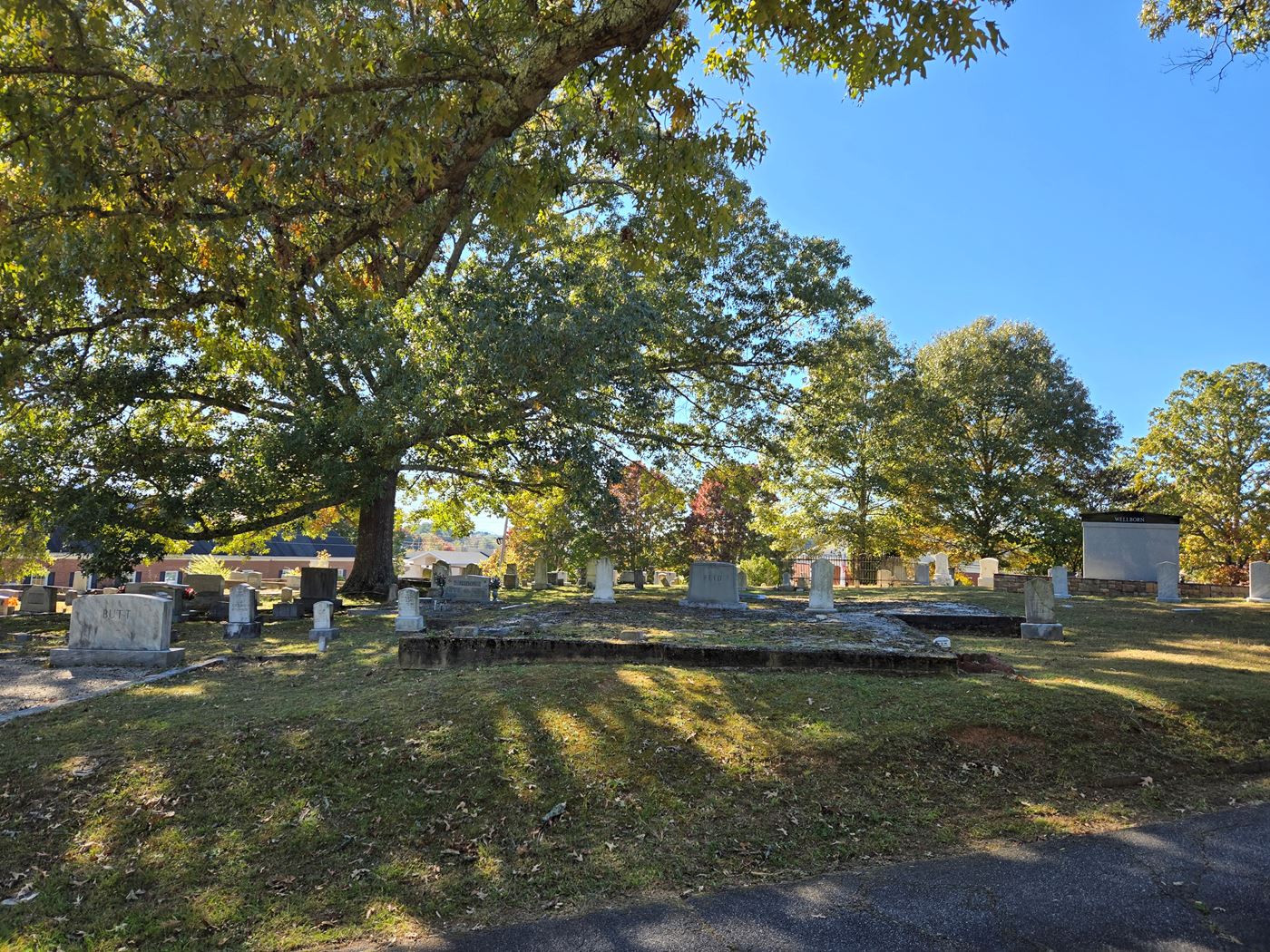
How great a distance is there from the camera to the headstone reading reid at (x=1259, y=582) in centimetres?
1788

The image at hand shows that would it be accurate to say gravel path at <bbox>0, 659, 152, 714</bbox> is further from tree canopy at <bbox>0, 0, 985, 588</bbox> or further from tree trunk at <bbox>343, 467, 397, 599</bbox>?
tree trunk at <bbox>343, 467, 397, 599</bbox>

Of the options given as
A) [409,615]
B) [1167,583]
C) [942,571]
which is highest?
[1167,583]

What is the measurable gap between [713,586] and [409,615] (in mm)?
6148

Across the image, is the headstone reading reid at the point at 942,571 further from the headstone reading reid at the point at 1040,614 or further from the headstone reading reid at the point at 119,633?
the headstone reading reid at the point at 119,633

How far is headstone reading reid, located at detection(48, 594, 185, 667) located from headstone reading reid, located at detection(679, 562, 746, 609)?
29.7 feet

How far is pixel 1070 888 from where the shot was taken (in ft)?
12.3

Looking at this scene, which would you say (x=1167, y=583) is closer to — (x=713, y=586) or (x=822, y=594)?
(x=822, y=594)

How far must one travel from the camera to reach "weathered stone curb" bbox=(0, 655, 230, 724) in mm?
6779

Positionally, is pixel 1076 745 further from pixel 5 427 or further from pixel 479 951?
pixel 5 427

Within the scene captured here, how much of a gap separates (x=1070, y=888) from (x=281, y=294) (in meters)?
6.89

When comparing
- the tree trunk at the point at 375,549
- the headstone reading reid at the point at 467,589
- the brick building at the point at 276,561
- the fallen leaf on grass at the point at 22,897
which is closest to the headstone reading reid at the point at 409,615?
the headstone reading reid at the point at 467,589

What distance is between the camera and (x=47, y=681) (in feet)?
28.4

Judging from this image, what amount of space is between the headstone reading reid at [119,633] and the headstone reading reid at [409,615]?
3.20 m

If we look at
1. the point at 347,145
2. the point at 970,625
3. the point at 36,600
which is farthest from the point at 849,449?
the point at 36,600
